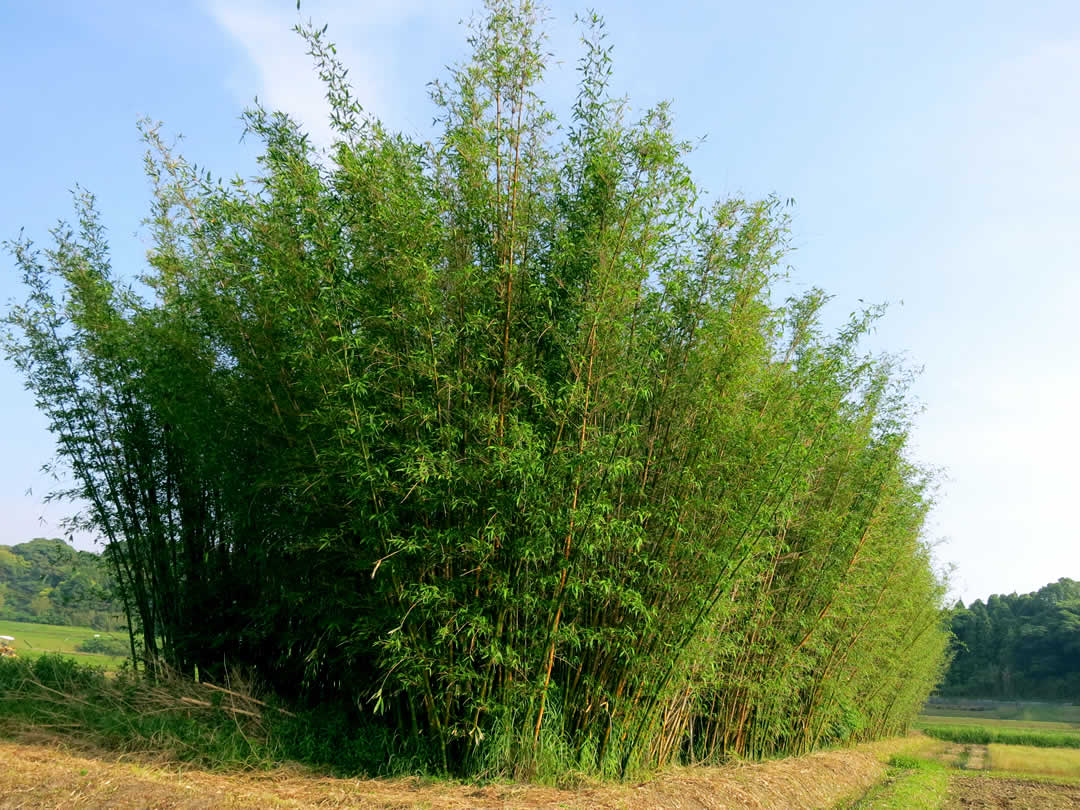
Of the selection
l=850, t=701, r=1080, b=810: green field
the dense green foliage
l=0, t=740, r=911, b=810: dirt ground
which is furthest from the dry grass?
the dense green foliage

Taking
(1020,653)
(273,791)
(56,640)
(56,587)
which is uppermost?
(1020,653)

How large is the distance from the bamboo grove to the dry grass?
930 cm

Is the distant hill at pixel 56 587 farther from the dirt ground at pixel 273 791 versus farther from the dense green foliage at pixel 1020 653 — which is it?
the dense green foliage at pixel 1020 653

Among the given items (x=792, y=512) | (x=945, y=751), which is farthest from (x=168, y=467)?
(x=945, y=751)

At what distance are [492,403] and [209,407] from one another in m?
2.44

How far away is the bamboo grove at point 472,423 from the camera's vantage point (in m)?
4.36

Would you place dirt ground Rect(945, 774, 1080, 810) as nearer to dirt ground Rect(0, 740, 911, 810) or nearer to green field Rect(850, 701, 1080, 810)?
green field Rect(850, 701, 1080, 810)

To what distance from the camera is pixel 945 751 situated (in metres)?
15.5

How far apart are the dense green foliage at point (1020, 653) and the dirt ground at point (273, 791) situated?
27922mm

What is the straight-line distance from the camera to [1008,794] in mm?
9109

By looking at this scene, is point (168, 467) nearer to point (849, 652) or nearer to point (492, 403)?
point (492, 403)

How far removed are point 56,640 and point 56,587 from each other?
3.54m

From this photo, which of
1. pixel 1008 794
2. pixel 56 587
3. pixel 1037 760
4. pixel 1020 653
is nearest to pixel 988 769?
pixel 1037 760

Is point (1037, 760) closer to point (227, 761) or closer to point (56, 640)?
point (227, 761)
